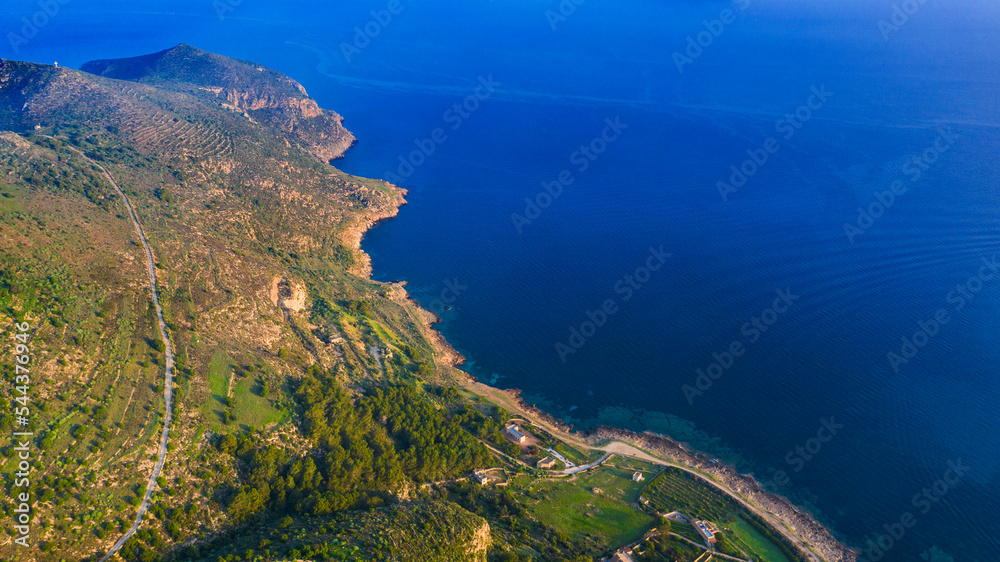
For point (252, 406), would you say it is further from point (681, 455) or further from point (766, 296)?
point (766, 296)

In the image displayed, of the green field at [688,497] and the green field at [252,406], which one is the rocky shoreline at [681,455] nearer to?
the green field at [688,497]

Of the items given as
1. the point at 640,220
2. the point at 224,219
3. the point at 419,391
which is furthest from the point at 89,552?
the point at 640,220

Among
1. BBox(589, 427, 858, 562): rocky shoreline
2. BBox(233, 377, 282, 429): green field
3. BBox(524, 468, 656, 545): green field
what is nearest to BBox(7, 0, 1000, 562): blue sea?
BBox(589, 427, 858, 562): rocky shoreline

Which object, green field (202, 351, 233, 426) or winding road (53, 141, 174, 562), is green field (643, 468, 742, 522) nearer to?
green field (202, 351, 233, 426)

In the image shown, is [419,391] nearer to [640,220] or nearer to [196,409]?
[196,409]

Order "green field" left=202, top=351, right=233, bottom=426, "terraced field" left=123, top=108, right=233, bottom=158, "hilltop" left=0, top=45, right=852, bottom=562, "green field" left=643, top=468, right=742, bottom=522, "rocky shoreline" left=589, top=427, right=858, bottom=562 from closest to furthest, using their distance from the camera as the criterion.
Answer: "hilltop" left=0, top=45, right=852, bottom=562
"green field" left=202, top=351, right=233, bottom=426
"rocky shoreline" left=589, top=427, right=858, bottom=562
"green field" left=643, top=468, right=742, bottom=522
"terraced field" left=123, top=108, right=233, bottom=158

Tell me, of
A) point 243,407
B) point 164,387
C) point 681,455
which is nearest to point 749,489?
point 681,455
